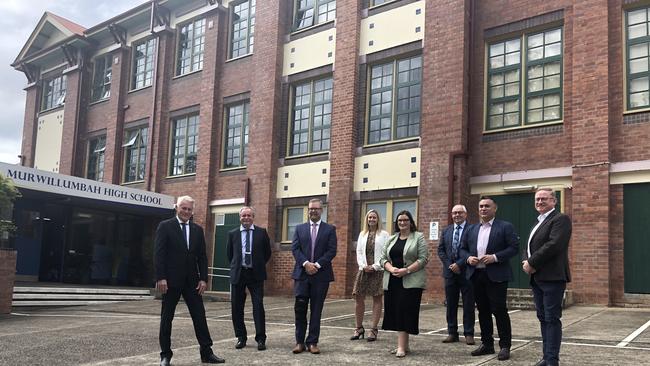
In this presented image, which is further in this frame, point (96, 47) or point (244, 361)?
point (96, 47)

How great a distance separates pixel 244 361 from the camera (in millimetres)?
6879

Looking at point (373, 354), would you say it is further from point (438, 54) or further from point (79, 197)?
point (79, 197)

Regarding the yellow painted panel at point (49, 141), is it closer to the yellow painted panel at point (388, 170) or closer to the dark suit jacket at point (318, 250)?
the yellow painted panel at point (388, 170)

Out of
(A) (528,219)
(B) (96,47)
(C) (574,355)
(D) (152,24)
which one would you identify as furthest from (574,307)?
(B) (96,47)

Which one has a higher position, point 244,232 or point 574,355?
point 244,232

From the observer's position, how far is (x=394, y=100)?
15.8 metres

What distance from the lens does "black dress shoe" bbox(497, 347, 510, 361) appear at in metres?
6.55

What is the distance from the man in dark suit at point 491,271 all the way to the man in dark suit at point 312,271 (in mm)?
1639

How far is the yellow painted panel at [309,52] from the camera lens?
17.3 m

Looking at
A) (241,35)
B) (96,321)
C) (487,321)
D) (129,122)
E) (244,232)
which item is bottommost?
(96,321)

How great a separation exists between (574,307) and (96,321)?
28.6 ft

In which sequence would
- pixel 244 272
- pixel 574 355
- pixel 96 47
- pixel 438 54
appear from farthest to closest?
1. pixel 96 47
2. pixel 438 54
3. pixel 244 272
4. pixel 574 355

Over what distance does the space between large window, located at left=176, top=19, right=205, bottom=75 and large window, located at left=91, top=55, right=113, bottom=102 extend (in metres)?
4.11

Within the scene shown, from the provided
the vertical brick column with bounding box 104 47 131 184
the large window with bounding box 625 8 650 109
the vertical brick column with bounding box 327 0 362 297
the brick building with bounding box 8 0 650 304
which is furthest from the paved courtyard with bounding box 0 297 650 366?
the vertical brick column with bounding box 104 47 131 184
